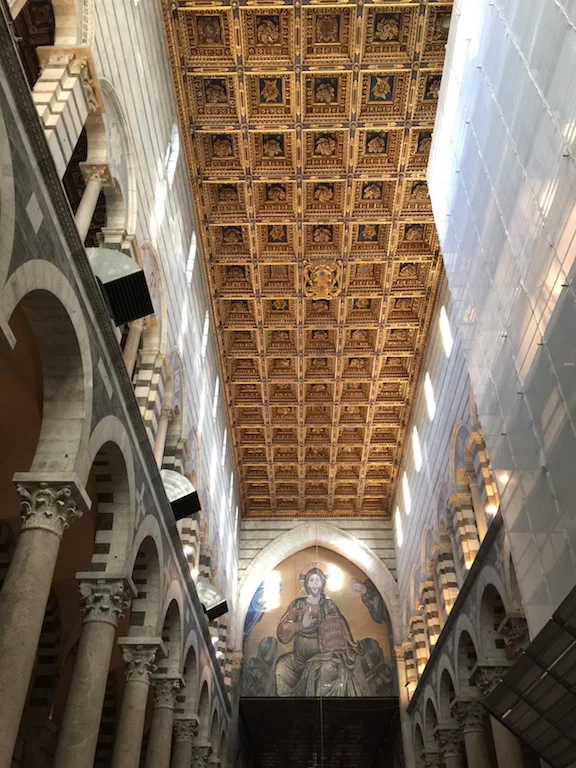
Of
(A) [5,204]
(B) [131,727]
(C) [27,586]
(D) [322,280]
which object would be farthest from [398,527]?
(A) [5,204]

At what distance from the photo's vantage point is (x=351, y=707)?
2545 centimetres

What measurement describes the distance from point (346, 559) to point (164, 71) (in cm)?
2033

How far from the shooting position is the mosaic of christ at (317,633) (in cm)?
2608

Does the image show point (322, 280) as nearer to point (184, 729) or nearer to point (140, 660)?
→ point (184, 729)

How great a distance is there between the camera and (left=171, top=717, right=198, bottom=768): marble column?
50.0 ft

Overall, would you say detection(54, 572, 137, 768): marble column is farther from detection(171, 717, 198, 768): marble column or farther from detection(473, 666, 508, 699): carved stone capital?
detection(473, 666, 508, 699): carved stone capital

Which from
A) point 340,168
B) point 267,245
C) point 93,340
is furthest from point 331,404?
point 93,340

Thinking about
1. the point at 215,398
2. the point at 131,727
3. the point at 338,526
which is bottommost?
the point at 131,727

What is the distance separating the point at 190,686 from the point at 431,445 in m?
9.51

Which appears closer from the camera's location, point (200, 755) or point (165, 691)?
point (165, 691)

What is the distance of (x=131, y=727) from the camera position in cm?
1120

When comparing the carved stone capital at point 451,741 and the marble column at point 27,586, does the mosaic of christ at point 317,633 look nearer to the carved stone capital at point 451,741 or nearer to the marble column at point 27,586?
the carved stone capital at point 451,741

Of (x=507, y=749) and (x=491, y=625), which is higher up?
(x=491, y=625)

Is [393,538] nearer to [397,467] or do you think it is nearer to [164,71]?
[397,467]
